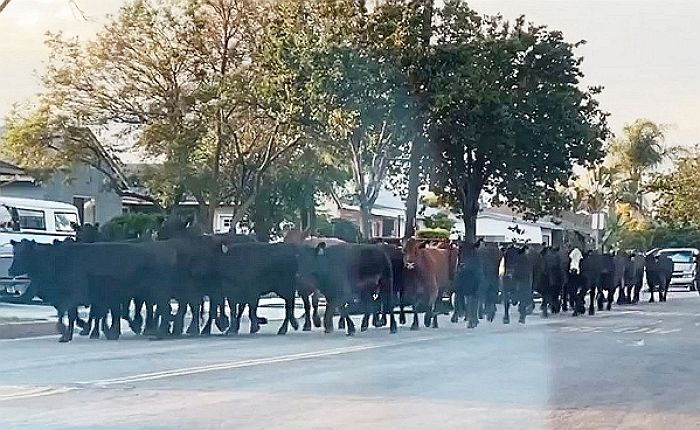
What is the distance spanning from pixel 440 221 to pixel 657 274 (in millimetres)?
14619

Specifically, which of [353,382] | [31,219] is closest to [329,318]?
[353,382]

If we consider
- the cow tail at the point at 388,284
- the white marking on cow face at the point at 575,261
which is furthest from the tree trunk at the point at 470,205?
the cow tail at the point at 388,284

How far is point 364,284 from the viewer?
2341 cm

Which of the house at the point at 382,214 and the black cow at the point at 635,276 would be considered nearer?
the black cow at the point at 635,276

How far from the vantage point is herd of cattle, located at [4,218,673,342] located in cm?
2103

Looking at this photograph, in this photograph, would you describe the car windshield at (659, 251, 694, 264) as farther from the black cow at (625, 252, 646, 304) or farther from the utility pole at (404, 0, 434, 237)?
the utility pole at (404, 0, 434, 237)

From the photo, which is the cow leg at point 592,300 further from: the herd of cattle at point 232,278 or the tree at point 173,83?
the tree at point 173,83

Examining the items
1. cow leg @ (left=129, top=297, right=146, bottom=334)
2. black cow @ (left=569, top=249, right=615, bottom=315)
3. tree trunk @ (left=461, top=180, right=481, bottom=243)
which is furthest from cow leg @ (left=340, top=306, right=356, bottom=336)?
tree trunk @ (left=461, top=180, right=481, bottom=243)

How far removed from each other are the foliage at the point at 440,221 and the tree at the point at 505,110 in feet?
47.7

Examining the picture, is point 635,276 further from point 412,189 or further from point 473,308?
point 473,308

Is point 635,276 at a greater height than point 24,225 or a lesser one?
lesser

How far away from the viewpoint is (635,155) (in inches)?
2650

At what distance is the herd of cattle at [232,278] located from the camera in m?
21.0

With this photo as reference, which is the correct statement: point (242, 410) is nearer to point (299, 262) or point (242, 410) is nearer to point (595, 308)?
point (299, 262)
